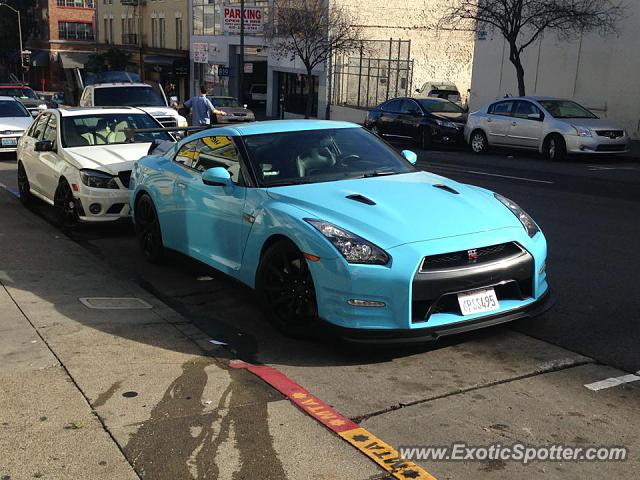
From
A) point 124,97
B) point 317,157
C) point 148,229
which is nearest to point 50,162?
point 148,229

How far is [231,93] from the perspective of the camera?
1789 inches

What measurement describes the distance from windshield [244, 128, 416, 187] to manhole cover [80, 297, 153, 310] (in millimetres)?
1540

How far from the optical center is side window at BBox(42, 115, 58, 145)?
1023cm

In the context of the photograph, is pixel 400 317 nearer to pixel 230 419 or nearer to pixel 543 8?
pixel 230 419

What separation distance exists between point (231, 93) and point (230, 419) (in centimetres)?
4291

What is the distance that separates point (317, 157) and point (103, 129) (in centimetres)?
531

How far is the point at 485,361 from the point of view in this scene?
192 inches

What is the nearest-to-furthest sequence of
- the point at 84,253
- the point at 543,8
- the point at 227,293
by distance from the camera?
the point at 227,293 < the point at 84,253 < the point at 543,8

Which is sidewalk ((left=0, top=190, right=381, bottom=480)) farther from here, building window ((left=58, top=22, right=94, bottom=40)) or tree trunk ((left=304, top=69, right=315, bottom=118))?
building window ((left=58, top=22, right=94, bottom=40))

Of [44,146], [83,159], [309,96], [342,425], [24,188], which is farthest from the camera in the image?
[309,96]

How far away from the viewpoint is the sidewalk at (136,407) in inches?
138

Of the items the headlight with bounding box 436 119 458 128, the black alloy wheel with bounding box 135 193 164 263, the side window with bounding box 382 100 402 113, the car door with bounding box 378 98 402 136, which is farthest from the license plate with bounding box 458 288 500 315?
the side window with bounding box 382 100 402 113

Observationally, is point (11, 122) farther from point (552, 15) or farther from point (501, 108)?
point (552, 15)

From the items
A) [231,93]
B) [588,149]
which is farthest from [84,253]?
[231,93]
